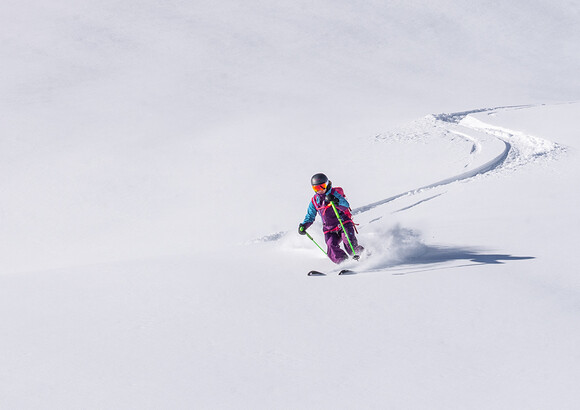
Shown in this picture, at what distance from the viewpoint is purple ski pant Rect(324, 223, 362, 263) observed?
26.5ft

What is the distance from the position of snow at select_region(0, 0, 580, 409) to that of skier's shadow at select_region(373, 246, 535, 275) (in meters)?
0.05

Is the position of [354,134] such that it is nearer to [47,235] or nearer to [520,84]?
[47,235]

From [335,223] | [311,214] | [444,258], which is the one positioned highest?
[311,214]

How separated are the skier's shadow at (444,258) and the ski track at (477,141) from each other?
2.96 m

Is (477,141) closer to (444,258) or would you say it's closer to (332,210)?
(444,258)

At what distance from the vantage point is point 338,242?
8133 millimetres

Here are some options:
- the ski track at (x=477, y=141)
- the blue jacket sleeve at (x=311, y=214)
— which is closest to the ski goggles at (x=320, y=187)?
the blue jacket sleeve at (x=311, y=214)

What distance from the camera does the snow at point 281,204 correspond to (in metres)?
4.62

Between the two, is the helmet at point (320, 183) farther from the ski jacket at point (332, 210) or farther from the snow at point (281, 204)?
the snow at point (281, 204)

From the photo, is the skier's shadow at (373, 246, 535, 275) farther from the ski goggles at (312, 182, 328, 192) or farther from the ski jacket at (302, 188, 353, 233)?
the ski goggles at (312, 182, 328, 192)

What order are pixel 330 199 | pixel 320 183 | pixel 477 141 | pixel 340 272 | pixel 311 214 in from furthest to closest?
pixel 477 141 < pixel 311 214 < pixel 330 199 < pixel 320 183 < pixel 340 272

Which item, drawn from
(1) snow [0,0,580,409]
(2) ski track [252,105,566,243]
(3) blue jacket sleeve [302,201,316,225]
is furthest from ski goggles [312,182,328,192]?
(2) ski track [252,105,566,243]

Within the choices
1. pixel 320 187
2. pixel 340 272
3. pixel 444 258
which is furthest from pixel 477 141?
pixel 340 272

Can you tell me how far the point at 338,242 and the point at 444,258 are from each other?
126 cm
